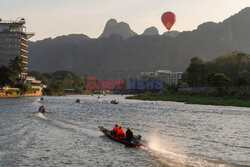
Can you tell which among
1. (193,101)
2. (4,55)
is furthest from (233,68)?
(4,55)

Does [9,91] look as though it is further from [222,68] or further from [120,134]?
[120,134]

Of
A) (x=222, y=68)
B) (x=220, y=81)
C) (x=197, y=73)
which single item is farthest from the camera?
(x=197, y=73)

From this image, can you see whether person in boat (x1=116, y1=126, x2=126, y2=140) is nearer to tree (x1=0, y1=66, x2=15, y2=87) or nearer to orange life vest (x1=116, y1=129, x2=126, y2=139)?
orange life vest (x1=116, y1=129, x2=126, y2=139)

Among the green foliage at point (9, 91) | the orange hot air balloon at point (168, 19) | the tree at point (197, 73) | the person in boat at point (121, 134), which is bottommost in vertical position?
the person in boat at point (121, 134)

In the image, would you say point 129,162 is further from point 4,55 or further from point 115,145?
point 4,55

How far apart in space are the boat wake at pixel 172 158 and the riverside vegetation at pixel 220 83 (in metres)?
72.6

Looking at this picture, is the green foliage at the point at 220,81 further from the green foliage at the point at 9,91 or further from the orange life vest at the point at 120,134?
the green foliage at the point at 9,91

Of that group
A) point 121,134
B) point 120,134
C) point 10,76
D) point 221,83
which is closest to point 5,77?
point 10,76

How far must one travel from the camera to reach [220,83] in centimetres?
12531

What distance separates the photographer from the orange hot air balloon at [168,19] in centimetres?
12219

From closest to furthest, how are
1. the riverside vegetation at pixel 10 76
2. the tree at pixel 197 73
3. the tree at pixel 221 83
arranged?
the tree at pixel 221 83
the riverside vegetation at pixel 10 76
the tree at pixel 197 73

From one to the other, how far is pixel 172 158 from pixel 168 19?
335 ft

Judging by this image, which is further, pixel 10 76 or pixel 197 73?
pixel 197 73

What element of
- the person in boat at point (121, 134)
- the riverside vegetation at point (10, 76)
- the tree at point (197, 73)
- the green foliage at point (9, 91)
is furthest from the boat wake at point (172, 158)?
the tree at point (197, 73)
